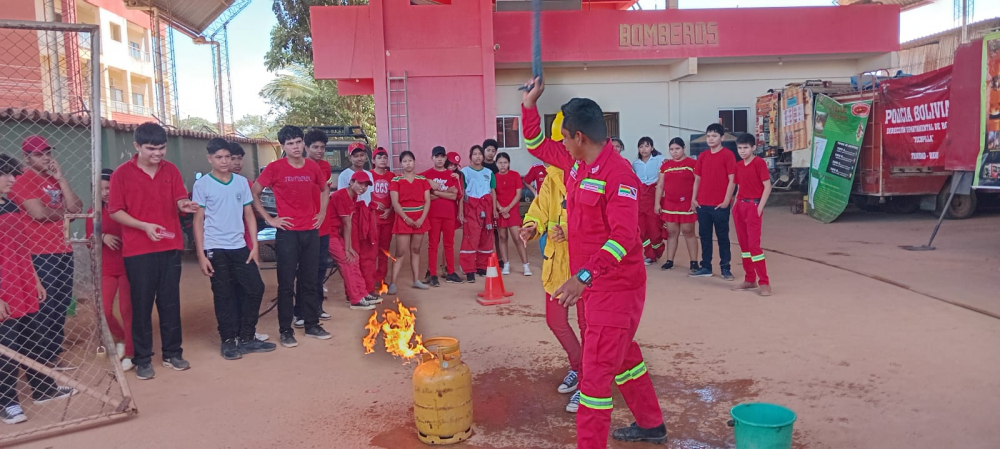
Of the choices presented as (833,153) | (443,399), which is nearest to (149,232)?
(443,399)

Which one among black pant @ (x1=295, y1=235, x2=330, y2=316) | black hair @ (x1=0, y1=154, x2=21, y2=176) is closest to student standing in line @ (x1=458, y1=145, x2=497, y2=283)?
black pant @ (x1=295, y1=235, x2=330, y2=316)

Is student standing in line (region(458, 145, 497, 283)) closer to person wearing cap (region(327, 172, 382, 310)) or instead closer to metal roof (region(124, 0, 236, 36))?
person wearing cap (region(327, 172, 382, 310))

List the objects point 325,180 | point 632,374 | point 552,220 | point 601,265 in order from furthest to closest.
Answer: point 325,180
point 552,220
point 632,374
point 601,265

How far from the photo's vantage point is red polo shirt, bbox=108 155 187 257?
4973 mm

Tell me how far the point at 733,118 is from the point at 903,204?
15.9 ft

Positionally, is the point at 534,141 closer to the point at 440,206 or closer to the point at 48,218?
the point at 48,218

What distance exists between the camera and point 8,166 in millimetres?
4352

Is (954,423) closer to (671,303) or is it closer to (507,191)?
(671,303)

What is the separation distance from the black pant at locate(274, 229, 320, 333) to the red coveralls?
328 cm

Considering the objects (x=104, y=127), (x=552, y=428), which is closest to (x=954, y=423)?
(x=552, y=428)

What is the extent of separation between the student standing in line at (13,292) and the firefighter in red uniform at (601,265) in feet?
12.1

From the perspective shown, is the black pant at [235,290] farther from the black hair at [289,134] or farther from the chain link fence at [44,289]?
the black hair at [289,134]

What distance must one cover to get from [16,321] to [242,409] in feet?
5.38

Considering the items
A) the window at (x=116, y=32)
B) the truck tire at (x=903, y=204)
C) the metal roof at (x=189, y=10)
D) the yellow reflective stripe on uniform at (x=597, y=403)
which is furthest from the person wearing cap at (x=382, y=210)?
the window at (x=116, y=32)
